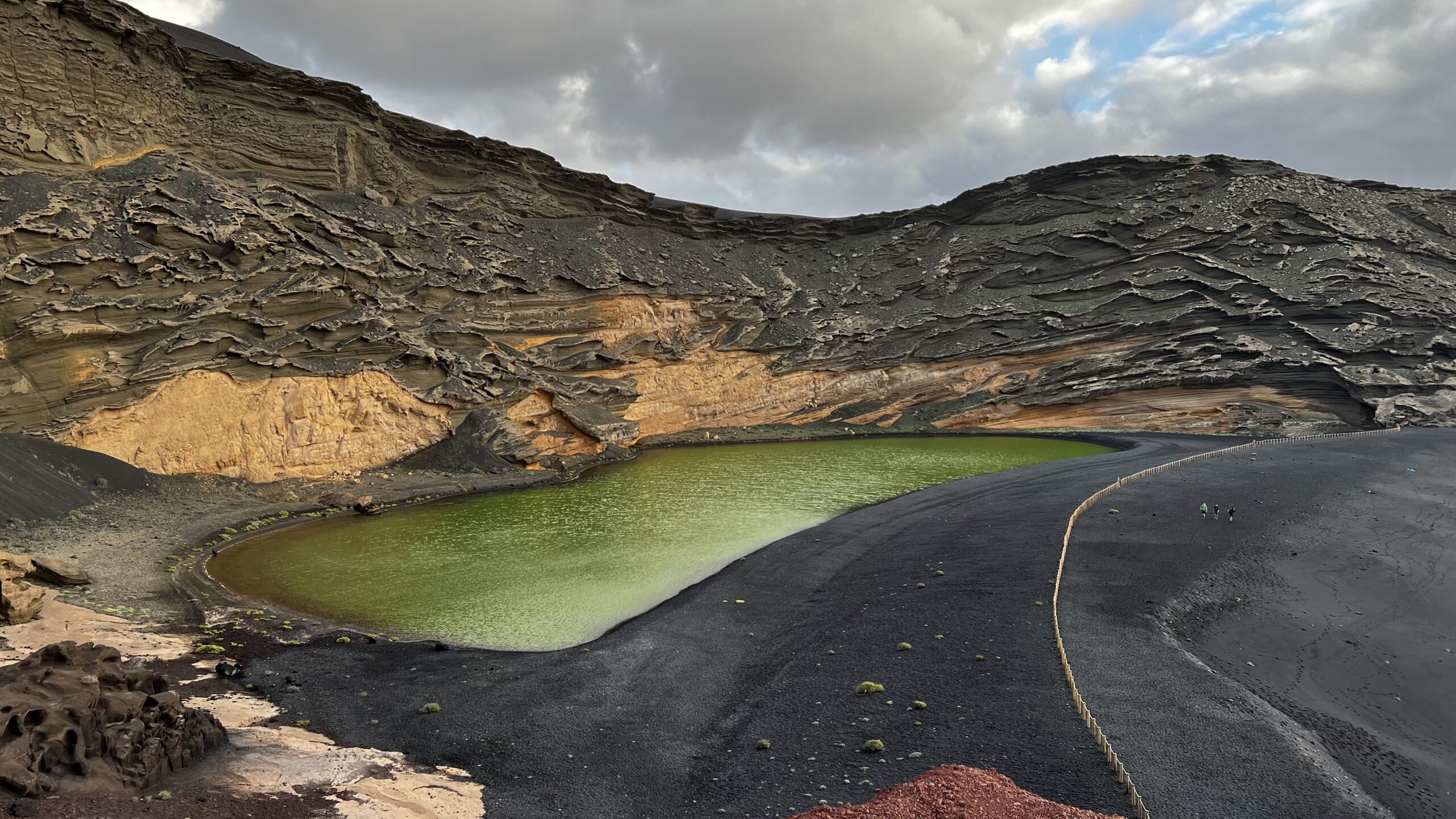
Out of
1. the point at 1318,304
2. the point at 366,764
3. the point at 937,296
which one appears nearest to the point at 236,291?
the point at 366,764

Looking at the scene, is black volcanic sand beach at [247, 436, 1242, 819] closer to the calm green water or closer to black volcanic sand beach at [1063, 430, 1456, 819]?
black volcanic sand beach at [1063, 430, 1456, 819]

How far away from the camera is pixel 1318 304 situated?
139ft

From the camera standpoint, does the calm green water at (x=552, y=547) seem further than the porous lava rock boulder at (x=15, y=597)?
Yes

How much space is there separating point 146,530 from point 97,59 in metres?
19.8

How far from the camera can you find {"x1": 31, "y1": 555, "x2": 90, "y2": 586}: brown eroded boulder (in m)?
14.0

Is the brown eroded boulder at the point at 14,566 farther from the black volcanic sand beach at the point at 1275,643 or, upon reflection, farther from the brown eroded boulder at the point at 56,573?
the black volcanic sand beach at the point at 1275,643

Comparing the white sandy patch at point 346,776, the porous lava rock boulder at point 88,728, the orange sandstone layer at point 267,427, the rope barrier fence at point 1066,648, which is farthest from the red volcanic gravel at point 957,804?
the orange sandstone layer at point 267,427

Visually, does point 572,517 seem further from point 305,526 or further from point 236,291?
point 236,291

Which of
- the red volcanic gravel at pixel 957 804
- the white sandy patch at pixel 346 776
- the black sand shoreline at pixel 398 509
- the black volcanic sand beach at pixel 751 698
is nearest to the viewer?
the red volcanic gravel at pixel 957 804

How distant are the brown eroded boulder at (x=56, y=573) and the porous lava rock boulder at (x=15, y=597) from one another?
1.36m

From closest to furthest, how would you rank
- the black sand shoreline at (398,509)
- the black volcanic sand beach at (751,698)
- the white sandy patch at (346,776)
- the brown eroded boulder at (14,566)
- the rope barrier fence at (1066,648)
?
the rope barrier fence at (1066,648), the white sandy patch at (346,776), the black volcanic sand beach at (751,698), the brown eroded boulder at (14,566), the black sand shoreline at (398,509)

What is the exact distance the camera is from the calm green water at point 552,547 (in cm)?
1523

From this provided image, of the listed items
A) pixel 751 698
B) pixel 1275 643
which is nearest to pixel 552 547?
pixel 751 698

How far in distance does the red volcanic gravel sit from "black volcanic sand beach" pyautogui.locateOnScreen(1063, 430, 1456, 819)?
1.81m
